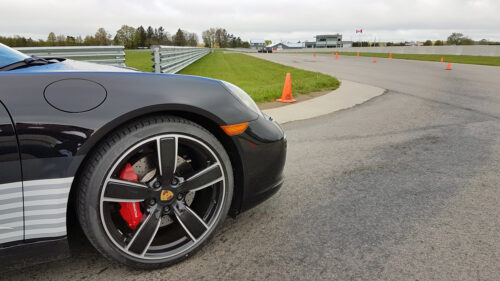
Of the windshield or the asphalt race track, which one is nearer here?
the windshield

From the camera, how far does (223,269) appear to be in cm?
186

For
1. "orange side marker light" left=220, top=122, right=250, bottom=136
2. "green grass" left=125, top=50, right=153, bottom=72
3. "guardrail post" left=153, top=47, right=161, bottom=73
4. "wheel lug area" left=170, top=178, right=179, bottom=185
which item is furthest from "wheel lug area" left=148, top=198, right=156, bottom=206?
"green grass" left=125, top=50, right=153, bottom=72

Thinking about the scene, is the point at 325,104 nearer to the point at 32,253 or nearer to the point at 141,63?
the point at 32,253

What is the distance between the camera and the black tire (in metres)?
1.58

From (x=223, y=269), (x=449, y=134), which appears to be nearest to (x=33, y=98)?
(x=223, y=269)

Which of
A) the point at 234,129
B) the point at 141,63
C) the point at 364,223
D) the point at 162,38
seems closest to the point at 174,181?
the point at 234,129

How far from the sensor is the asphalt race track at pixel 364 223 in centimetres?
184

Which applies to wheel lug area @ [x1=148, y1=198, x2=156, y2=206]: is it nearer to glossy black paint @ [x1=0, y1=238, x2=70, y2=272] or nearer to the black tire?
the black tire

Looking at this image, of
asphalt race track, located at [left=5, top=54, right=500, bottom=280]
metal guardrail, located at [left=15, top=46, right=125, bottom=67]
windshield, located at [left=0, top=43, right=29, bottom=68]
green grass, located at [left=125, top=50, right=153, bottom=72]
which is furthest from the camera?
green grass, located at [left=125, top=50, right=153, bottom=72]

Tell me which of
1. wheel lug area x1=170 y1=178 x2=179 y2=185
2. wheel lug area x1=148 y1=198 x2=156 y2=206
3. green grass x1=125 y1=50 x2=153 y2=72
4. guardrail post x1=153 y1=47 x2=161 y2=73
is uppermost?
green grass x1=125 y1=50 x2=153 y2=72

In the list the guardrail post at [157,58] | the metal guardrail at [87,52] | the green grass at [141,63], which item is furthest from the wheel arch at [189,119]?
the green grass at [141,63]

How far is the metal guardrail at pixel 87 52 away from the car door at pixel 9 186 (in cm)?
868

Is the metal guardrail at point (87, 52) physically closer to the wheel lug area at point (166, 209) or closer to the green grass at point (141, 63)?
the green grass at point (141, 63)

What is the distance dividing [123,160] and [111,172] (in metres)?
0.08
